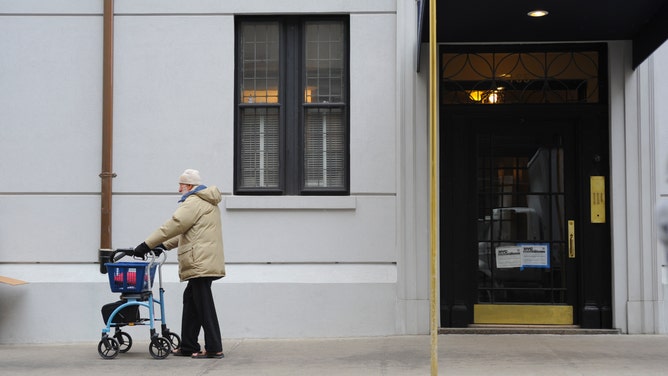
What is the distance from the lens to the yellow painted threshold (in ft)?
32.5

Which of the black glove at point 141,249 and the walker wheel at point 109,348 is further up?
the black glove at point 141,249

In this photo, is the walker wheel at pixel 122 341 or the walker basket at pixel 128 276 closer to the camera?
the walker basket at pixel 128 276

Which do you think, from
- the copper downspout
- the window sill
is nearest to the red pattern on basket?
the copper downspout

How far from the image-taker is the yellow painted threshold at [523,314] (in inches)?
390

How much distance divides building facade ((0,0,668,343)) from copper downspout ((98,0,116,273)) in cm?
11

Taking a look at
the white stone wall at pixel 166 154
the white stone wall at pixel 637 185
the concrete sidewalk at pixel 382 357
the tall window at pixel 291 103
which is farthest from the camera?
the tall window at pixel 291 103

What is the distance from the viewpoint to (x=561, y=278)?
9.98 metres

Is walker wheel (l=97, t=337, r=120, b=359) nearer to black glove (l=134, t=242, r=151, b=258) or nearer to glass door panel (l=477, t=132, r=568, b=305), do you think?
black glove (l=134, t=242, r=151, b=258)

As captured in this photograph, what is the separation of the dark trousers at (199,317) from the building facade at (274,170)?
3.79ft

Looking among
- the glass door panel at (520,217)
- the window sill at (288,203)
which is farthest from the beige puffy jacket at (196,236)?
the glass door panel at (520,217)

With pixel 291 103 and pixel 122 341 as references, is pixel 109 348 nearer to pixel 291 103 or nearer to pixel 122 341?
pixel 122 341

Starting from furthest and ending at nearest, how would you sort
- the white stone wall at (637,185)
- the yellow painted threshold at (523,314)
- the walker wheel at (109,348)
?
the yellow painted threshold at (523,314)
the white stone wall at (637,185)
the walker wheel at (109,348)

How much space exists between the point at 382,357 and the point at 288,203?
225 centimetres

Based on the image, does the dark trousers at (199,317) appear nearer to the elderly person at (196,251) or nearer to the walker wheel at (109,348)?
the elderly person at (196,251)
